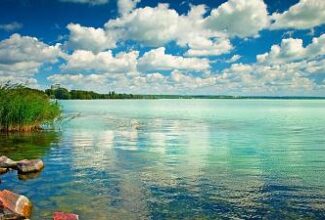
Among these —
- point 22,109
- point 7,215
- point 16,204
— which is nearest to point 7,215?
A: point 7,215

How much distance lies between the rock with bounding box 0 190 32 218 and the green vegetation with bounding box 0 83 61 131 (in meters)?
24.7

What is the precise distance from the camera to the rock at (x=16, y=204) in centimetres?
1351

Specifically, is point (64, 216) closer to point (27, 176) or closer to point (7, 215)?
point (7, 215)

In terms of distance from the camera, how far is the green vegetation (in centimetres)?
3831

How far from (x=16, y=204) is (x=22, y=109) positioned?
86.8 feet

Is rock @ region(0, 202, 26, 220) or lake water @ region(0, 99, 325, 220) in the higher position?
rock @ region(0, 202, 26, 220)

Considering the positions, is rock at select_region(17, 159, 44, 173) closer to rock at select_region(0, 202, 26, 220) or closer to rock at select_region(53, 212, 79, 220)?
rock at select_region(0, 202, 26, 220)

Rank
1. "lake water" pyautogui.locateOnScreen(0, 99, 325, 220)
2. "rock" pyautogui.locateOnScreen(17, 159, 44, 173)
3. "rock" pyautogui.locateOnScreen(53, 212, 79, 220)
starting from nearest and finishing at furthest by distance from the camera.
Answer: "rock" pyautogui.locateOnScreen(53, 212, 79, 220), "lake water" pyautogui.locateOnScreen(0, 99, 325, 220), "rock" pyautogui.locateOnScreen(17, 159, 44, 173)

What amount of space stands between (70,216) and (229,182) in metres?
8.62

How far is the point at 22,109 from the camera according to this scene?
39.1 m

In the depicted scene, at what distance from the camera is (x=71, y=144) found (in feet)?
115

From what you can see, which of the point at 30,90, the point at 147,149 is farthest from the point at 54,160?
the point at 30,90

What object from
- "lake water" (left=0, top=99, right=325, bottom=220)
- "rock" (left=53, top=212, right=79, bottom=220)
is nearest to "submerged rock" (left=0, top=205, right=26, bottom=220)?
"lake water" (left=0, top=99, right=325, bottom=220)

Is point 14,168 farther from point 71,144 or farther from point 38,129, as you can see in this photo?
point 38,129
